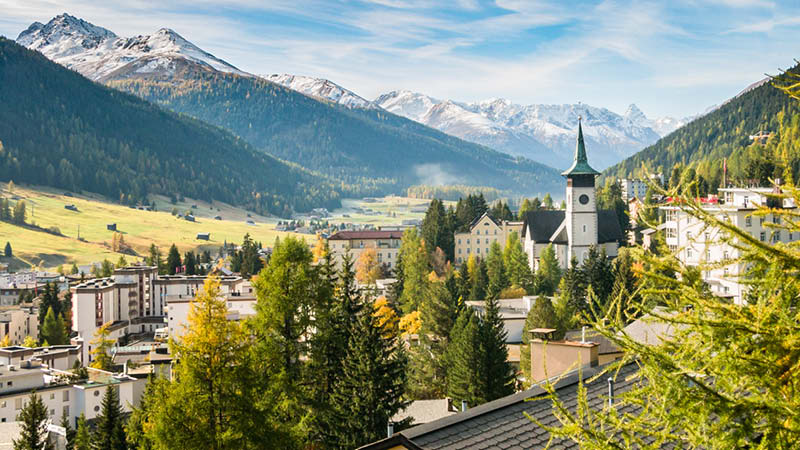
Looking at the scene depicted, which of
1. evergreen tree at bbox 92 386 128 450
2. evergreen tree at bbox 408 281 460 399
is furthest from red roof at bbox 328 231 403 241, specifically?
evergreen tree at bbox 92 386 128 450

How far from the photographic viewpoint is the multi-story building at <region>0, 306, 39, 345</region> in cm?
11125

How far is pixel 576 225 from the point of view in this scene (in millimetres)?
91062

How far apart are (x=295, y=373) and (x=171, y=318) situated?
237 ft

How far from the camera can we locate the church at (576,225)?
299 ft

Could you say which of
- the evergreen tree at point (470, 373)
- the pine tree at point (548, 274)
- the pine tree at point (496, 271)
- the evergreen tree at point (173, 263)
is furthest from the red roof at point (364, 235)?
the evergreen tree at point (470, 373)

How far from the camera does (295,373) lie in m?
27.9

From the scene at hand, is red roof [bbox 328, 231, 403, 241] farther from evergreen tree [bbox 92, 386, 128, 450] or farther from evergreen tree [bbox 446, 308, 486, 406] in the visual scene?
evergreen tree [bbox 446, 308, 486, 406]

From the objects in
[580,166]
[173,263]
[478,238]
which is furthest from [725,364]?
[173,263]

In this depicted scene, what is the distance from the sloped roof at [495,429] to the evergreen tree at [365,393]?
44.3 ft

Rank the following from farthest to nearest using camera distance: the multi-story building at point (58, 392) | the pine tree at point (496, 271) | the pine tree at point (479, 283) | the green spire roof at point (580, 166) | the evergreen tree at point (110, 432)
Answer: the green spire roof at point (580, 166), the pine tree at point (496, 271), the pine tree at point (479, 283), the multi-story building at point (58, 392), the evergreen tree at point (110, 432)

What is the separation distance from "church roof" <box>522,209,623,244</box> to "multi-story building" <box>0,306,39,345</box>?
70891 mm

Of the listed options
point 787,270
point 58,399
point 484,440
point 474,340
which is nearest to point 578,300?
point 474,340

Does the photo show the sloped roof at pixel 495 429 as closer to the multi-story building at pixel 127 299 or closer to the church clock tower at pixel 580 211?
the church clock tower at pixel 580 211

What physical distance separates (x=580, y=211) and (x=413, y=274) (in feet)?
72.6
